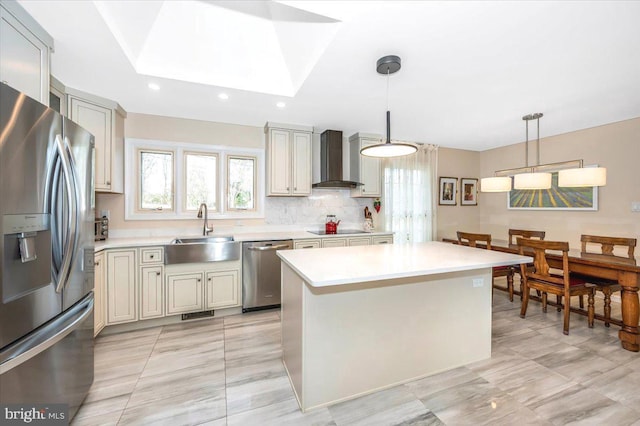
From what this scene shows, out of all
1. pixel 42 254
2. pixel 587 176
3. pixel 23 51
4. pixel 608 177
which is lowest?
pixel 42 254

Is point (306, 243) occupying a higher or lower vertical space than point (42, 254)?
lower

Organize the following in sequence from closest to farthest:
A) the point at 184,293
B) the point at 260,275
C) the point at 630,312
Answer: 1. the point at 630,312
2. the point at 184,293
3. the point at 260,275

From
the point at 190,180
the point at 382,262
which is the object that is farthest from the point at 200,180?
the point at 382,262

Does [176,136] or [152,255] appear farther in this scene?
[176,136]

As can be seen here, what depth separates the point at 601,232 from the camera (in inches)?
145

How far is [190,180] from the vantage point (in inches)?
136

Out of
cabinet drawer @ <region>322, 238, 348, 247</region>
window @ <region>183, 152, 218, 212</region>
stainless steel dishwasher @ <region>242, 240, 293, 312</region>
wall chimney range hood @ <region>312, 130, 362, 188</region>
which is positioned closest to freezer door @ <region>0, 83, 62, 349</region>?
stainless steel dishwasher @ <region>242, 240, 293, 312</region>

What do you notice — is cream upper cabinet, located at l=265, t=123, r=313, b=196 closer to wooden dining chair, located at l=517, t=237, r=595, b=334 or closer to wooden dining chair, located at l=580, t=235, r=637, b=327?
wooden dining chair, located at l=517, t=237, r=595, b=334

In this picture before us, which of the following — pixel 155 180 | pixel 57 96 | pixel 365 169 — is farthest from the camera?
pixel 365 169

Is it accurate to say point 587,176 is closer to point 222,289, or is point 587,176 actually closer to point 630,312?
point 630,312

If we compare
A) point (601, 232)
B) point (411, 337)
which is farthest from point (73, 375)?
point (601, 232)

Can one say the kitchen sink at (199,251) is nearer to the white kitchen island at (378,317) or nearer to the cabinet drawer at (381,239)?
the white kitchen island at (378,317)

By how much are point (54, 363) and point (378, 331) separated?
1.81 metres

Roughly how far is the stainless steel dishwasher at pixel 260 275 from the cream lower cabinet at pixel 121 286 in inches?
43.1
